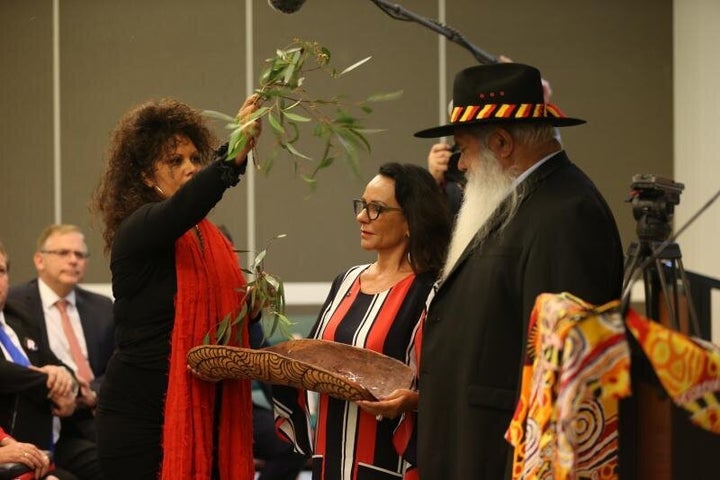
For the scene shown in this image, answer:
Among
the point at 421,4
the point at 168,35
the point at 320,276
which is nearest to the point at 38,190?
the point at 168,35

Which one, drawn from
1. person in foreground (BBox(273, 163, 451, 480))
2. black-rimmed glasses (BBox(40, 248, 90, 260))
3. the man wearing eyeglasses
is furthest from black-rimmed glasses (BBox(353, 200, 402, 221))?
black-rimmed glasses (BBox(40, 248, 90, 260))

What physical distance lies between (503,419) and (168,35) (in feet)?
14.0

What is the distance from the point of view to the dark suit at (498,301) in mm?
2051

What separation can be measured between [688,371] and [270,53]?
4.59 m

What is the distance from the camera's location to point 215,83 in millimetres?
5922

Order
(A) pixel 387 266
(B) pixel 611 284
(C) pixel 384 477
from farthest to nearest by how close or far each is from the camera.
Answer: (A) pixel 387 266 → (C) pixel 384 477 → (B) pixel 611 284

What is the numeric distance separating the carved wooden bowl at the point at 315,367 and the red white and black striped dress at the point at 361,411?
8cm

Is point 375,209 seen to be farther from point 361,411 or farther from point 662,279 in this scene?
point 662,279

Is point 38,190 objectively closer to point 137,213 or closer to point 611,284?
point 137,213

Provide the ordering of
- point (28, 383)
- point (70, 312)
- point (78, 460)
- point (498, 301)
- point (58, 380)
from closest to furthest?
point (498, 301)
point (28, 383)
point (58, 380)
point (78, 460)
point (70, 312)

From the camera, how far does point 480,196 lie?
232 cm

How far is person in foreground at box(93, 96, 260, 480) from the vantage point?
272 centimetres

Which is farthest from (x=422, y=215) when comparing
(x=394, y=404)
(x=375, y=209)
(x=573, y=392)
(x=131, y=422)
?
(x=573, y=392)

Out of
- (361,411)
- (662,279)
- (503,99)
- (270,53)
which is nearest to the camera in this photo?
(662,279)
